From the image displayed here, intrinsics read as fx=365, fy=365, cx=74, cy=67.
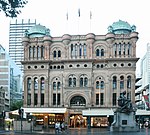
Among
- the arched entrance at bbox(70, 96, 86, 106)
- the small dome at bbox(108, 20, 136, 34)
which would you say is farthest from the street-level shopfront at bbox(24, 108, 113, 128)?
the small dome at bbox(108, 20, 136, 34)

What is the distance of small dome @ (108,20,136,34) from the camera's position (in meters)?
95.6

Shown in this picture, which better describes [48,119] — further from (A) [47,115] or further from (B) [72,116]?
(B) [72,116]

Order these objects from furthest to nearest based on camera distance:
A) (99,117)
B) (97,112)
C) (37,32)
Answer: (37,32) → (99,117) → (97,112)

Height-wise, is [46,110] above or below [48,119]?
above

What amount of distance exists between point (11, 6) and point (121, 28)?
247 feet

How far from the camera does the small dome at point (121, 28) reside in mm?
95562

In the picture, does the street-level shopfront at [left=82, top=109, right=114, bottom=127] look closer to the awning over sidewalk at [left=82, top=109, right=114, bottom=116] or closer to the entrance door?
the awning over sidewalk at [left=82, top=109, right=114, bottom=116]

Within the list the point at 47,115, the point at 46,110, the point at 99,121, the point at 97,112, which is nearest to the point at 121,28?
the point at 97,112

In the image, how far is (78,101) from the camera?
92.9 m

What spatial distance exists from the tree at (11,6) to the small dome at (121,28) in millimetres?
73232

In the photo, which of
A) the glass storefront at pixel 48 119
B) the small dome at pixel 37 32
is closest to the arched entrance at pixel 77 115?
the glass storefront at pixel 48 119

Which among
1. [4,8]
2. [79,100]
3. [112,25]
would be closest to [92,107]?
[79,100]

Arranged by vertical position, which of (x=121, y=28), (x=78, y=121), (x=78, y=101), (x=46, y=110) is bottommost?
(x=78, y=121)

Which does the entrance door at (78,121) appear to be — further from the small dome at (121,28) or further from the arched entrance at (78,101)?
the small dome at (121,28)
